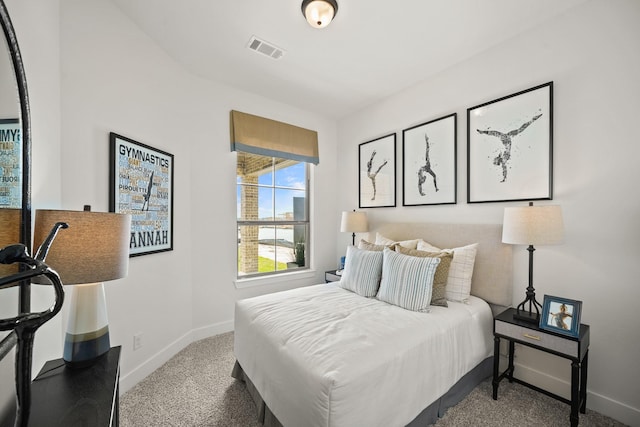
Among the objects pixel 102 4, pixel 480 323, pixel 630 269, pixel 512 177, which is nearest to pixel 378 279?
pixel 480 323

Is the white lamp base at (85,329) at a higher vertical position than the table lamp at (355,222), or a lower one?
lower

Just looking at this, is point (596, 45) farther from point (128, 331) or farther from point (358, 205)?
point (128, 331)

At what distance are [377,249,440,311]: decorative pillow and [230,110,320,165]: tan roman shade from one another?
2044 mm

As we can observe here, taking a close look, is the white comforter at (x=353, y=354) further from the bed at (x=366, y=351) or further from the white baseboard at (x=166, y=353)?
the white baseboard at (x=166, y=353)

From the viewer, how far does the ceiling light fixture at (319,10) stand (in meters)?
1.83

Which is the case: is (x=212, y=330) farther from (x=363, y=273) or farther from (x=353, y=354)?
(x=353, y=354)

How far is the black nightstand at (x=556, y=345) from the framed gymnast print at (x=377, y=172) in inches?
66.4

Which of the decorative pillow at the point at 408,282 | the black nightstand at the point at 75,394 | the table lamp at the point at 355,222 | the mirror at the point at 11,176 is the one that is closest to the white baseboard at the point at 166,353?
the black nightstand at the point at 75,394

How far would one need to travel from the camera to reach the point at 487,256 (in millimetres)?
2332

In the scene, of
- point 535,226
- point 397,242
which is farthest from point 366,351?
point 397,242

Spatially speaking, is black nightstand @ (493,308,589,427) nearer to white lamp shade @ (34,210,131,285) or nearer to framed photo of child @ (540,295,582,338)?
framed photo of child @ (540,295,582,338)

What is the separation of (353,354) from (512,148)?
6.92 ft

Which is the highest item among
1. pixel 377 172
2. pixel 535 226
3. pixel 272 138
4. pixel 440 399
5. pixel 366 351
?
pixel 272 138

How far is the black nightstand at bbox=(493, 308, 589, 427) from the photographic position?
1615 millimetres
